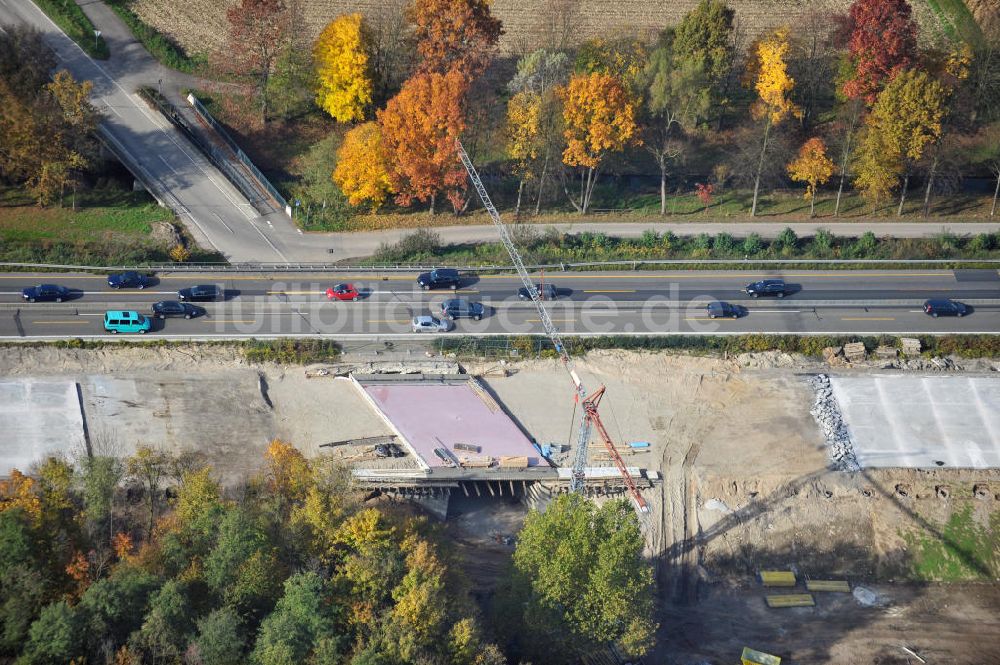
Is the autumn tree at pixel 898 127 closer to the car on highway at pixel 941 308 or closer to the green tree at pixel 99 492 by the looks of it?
the car on highway at pixel 941 308

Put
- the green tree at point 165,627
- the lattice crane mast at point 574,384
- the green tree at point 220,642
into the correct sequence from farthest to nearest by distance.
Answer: the lattice crane mast at point 574,384 → the green tree at point 165,627 → the green tree at point 220,642

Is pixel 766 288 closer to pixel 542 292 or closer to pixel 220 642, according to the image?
pixel 542 292

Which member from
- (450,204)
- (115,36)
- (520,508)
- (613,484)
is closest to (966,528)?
(613,484)

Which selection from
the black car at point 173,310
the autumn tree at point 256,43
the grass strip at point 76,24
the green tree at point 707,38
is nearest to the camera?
the black car at point 173,310

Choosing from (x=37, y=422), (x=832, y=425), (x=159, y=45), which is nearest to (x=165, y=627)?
(x=37, y=422)

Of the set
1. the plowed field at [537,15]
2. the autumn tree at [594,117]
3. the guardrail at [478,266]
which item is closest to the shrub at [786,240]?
the guardrail at [478,266]

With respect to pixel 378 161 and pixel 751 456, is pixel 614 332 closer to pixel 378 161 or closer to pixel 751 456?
pixel 751 456

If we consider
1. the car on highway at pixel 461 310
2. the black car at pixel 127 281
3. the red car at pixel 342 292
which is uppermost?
the black car at pixel 127 281
